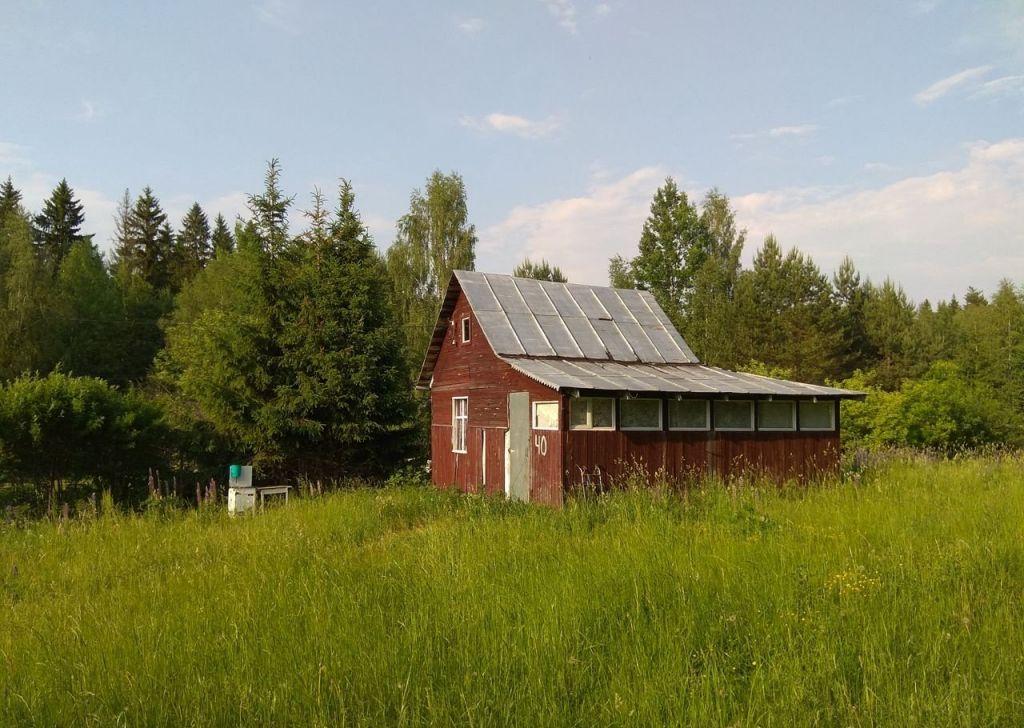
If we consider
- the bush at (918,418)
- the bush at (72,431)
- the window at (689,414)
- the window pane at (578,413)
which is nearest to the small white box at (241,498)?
the bush at (72,431)

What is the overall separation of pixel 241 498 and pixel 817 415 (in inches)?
475

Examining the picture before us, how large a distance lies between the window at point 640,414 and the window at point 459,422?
210 inches

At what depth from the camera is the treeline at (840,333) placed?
24953mm

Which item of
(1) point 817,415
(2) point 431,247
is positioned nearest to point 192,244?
(2) point 431,247

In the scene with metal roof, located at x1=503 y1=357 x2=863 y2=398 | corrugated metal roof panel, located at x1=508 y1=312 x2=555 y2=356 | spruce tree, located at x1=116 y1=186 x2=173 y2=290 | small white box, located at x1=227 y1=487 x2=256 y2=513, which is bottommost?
small white box, located at x1=227 y1=487 x2=256 y2=513

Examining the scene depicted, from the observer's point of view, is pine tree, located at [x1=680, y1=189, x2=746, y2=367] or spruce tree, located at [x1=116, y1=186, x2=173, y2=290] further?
spruce tree, located at [x1=116, y1=186, x2=173, y2=290]

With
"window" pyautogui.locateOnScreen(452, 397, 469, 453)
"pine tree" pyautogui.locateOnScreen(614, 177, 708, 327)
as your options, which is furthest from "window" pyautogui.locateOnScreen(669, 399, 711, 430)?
"pine tree" pyautogui.locateOnScreen(614, 177, 708, 327)

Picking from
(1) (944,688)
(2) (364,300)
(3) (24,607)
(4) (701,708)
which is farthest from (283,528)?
(2) (364,300)

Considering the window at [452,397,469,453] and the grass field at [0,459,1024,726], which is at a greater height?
the window at [452,397,469,453]

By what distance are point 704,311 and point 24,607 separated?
34360 mm

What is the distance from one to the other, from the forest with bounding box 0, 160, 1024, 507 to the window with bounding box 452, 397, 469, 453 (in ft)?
5.20

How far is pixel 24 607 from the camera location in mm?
5828

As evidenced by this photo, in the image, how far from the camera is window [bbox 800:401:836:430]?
14570 millimetres

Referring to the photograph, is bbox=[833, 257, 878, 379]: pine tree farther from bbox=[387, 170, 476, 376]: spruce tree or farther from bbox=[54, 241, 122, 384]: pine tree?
bbox=[54, 241, 122, 384]: pine tree
